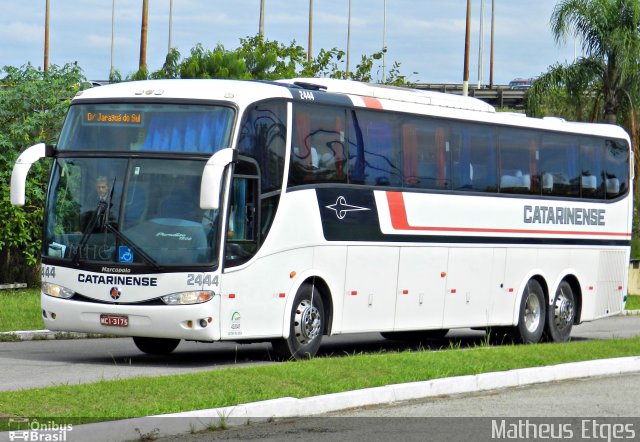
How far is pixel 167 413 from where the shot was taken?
10875 mm

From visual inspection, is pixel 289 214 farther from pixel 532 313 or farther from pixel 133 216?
pixel 532 313

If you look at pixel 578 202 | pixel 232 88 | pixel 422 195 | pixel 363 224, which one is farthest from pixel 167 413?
pixel 578 202

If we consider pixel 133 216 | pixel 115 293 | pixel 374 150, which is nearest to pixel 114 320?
pixel 115 293

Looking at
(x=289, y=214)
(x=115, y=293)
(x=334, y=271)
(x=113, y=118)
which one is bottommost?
(x=115, y=293)

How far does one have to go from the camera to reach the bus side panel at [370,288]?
18319 mm

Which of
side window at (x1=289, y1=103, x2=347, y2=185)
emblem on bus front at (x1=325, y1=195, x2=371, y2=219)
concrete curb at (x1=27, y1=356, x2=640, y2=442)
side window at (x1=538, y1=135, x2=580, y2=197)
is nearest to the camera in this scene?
concrete curb at (x1=27, y1=356, x2=640, y2=442)

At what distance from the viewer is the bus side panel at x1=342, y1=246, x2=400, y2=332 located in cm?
1832

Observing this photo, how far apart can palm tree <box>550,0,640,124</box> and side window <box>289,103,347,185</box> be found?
24.5 metres

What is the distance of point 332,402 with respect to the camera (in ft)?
40.8

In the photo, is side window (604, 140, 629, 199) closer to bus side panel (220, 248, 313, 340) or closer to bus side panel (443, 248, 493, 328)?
bus side panel (443, 248, 493, 328)

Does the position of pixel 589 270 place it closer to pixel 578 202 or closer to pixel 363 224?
pixel 578 202

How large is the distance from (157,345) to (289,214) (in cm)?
287

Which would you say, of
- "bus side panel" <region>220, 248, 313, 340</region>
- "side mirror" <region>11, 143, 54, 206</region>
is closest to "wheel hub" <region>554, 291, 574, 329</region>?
"bus side panel" <region>220, 248, 313, 340</region>

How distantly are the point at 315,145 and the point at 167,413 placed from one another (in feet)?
24.3
